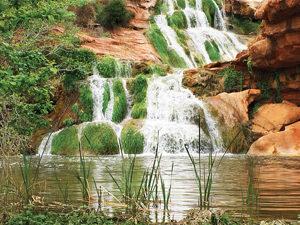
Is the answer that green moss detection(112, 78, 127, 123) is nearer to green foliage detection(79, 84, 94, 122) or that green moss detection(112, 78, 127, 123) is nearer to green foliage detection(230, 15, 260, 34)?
green foliage detection(79, 84, 94, 122)

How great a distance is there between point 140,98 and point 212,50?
13.1 m

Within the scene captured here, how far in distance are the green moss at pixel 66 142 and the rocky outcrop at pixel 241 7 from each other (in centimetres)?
2351

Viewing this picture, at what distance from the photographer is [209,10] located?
113 feet

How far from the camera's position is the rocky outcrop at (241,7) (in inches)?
1387

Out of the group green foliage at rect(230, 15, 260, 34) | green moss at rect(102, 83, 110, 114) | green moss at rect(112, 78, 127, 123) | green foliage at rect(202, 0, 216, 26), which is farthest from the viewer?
green foliage at rect(230, 15, 260, 34)

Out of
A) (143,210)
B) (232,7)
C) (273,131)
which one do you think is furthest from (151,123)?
(232,7)

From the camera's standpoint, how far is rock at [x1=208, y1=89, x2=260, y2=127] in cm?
1711

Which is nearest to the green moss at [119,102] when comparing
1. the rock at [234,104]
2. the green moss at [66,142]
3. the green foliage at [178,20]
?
the green moss at [66,142]

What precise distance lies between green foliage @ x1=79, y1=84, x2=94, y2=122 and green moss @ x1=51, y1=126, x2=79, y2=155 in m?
1.36

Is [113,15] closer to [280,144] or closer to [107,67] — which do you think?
[107,67]

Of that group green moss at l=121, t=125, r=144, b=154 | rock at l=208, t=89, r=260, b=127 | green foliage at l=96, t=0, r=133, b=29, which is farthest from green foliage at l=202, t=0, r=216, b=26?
green moss at l=121, t=125, r=144, b=154

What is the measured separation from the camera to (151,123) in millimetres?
17234

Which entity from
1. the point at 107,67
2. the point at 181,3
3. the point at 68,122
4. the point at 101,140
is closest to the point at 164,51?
the point at 107,67

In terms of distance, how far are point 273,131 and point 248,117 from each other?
4.71ft
